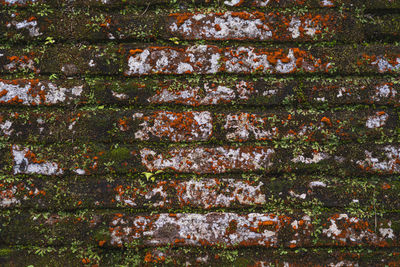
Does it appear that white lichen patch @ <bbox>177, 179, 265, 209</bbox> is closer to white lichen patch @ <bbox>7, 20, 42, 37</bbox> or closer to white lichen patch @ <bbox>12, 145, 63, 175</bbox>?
white lichen patch @ <bbox>12, 145, 63, 175</bbox>

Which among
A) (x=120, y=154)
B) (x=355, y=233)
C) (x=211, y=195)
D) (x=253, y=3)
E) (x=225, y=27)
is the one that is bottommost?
(x=355, y=233)

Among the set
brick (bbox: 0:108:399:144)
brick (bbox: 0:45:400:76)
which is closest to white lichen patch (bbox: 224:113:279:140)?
brick (bbox: 0:108:399:144)

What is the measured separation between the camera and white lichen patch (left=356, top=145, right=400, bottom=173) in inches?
81.5

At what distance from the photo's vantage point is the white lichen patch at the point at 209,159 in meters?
2.08

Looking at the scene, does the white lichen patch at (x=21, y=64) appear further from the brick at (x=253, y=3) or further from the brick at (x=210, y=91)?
the brick at (x=253, y=3)

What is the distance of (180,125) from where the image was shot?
6.86 ft

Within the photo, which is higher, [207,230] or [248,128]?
[248,128]

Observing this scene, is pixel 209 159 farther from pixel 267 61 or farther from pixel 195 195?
pixel 267 61

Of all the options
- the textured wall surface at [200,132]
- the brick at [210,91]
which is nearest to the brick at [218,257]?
the textured wall surface at [200,132]

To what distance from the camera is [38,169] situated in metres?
2.08

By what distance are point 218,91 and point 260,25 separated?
0.64 m

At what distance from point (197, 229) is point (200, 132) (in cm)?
73

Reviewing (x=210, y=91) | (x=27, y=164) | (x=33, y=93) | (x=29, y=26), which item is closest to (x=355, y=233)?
(x=210, y=91)

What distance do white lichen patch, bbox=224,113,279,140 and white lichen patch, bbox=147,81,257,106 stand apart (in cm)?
16
